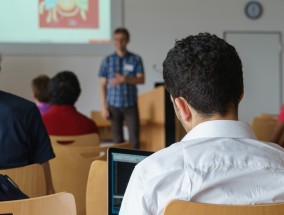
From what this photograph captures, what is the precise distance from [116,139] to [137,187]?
4296mm

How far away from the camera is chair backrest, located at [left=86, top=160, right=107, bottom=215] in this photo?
1755 mm

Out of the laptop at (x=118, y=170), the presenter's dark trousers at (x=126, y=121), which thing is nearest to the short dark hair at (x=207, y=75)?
the laptop at (x=118, y=170)

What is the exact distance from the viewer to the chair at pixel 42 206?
128 centimetres

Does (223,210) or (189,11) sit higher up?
(189,11)

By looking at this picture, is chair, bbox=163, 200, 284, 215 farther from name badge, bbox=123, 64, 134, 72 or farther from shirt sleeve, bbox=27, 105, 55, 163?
name badge, bbox=123, 64, 134, 72

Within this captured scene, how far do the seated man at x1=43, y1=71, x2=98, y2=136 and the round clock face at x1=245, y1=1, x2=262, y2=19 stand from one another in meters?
5.01

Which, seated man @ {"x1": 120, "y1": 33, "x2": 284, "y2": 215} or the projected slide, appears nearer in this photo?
seated man @ {"x1": 120, "y1": 33, "x2": 284, "y2": 215}

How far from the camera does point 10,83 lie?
692 centimetres

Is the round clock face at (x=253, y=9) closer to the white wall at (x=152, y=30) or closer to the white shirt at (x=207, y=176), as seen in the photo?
the white wall at (x=152, y=30)

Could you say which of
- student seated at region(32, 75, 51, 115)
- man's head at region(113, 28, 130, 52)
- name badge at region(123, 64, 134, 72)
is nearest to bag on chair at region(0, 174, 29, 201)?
student seated at region(32, 75, 51, 115)

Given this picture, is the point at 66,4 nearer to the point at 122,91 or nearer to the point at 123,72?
the point at 123,72

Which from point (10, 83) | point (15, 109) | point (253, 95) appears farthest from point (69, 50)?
point (15, 109)

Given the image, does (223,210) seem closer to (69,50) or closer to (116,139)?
(116,139)

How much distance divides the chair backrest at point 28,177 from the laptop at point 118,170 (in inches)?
16.5
